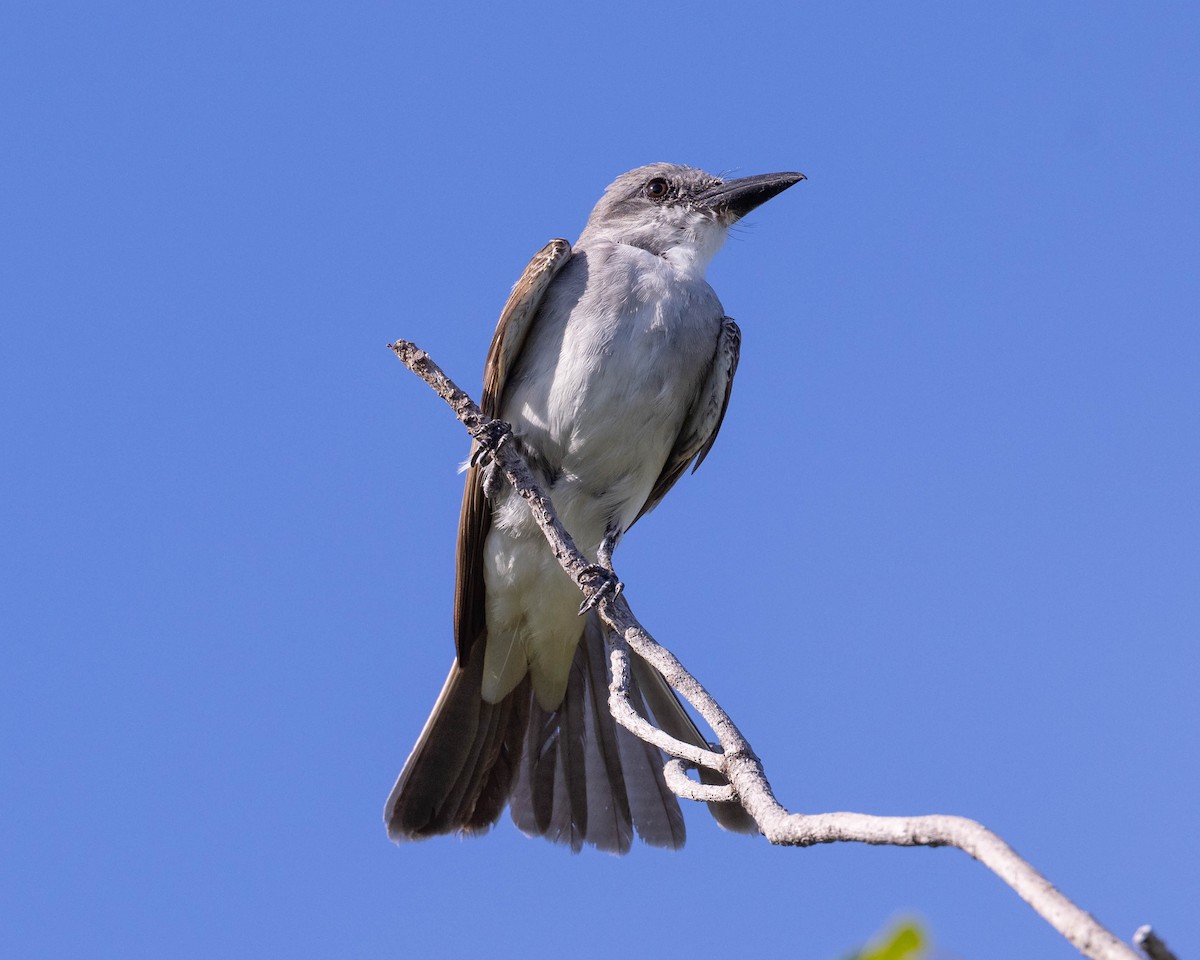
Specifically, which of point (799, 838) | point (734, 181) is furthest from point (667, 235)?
point (799, 838)

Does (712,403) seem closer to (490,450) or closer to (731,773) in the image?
(490,450)

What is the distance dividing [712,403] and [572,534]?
1.07m

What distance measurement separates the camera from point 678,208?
8.28m

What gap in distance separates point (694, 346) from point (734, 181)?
1.62 m

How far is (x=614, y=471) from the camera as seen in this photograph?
716cm

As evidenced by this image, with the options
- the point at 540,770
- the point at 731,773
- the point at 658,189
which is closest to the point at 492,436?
the point at 540,770

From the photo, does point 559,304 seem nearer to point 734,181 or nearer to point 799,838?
point 734,181

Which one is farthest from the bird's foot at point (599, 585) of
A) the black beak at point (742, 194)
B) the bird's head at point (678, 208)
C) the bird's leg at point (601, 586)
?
the black beak at point (742, 194)

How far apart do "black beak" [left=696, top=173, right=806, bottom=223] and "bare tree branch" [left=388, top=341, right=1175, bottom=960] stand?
7.26ft

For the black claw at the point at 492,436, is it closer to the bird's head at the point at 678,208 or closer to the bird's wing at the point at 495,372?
the bird's wing at the point at 495,372

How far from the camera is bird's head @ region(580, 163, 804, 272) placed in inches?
317

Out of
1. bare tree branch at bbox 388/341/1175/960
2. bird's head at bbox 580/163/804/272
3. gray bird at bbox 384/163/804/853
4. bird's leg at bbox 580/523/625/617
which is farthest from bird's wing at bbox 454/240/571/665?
bird's leg at bbox 580/523/625/617

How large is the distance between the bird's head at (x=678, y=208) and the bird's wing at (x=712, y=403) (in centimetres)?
64

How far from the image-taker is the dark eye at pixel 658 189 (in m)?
8.41
